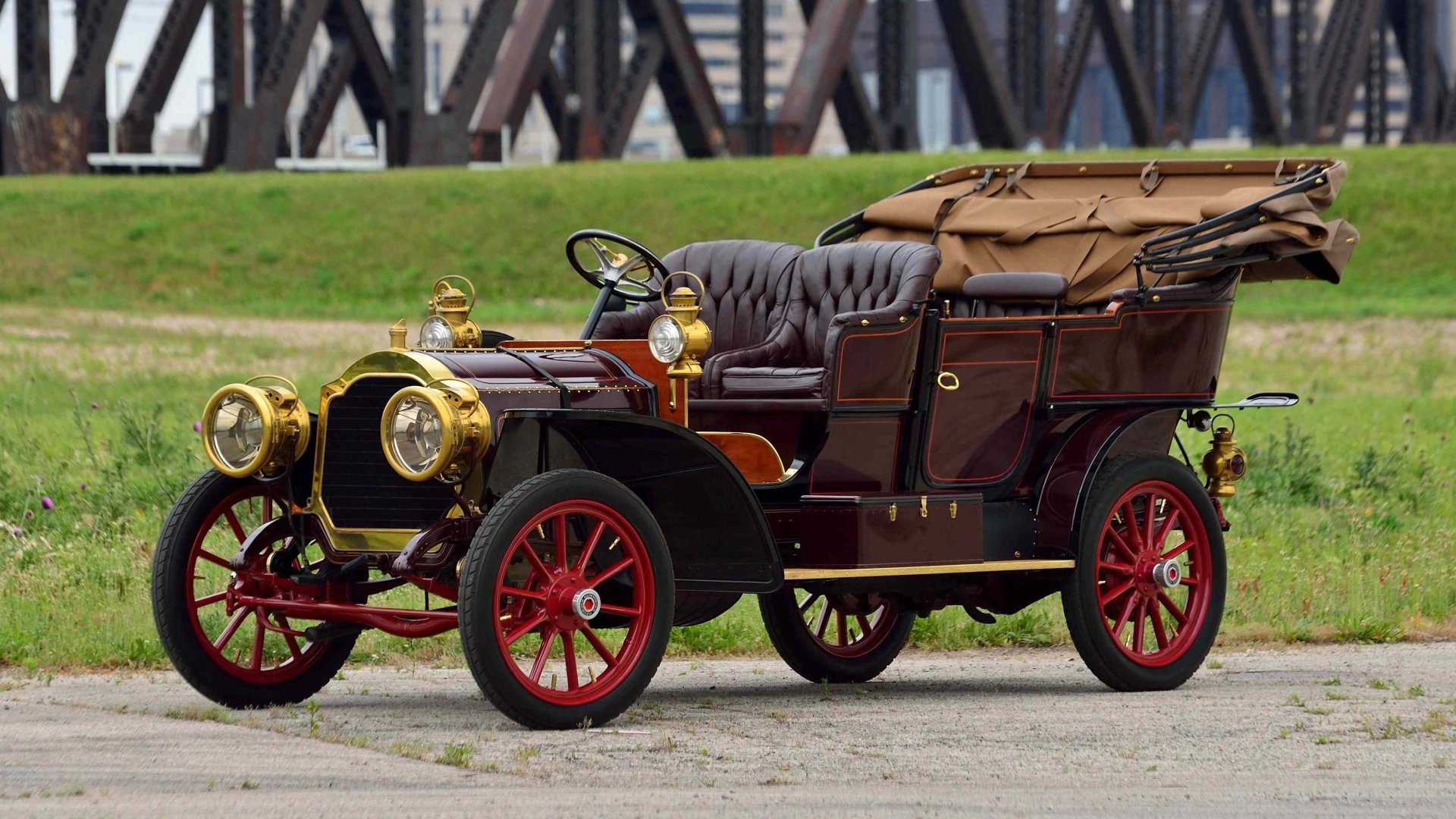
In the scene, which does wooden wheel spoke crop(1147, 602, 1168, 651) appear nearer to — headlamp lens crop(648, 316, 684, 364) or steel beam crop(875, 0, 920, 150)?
headlamp lens crop(648, 316, 684, 364)

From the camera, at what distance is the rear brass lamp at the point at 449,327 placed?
9.02 metres

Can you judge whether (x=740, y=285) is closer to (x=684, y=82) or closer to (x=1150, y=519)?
(x=1150, y=519)

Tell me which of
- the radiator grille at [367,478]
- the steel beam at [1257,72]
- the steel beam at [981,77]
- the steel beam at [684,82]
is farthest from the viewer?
the steel beam at [1257,72]

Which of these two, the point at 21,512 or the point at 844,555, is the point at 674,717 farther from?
the point at 21,512

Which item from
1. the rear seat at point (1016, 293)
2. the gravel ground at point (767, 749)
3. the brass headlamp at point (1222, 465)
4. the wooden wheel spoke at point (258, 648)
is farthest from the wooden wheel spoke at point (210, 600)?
the brass headlamp at point (1222, 465)

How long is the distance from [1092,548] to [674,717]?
6.41 ft

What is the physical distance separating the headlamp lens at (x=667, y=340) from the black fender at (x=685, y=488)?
35 centimetres

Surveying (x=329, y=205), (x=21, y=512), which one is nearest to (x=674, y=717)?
(x=21, y=512)

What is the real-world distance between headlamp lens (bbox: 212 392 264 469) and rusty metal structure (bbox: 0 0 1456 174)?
23318 mm

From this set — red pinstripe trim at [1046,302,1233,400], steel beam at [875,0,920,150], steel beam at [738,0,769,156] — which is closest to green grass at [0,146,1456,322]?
steel beam at [738,0,769,156]

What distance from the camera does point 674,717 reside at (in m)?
8.49

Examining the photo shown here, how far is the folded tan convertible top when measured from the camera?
995 cm

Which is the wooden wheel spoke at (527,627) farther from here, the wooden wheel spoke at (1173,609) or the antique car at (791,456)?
the wooden wheel spoke at (1173,609)

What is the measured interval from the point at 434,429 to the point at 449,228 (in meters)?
24.1
